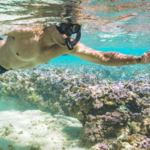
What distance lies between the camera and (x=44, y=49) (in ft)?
14.1

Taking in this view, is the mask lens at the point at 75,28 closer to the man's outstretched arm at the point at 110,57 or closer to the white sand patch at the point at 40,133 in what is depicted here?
the man's outstretched arm at the point at 110,57

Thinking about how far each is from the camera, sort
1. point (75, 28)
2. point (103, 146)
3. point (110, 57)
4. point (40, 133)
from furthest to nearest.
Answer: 1. point (40, 133)
2. point (103, 146)
3. point (110, 57)
4. point (75, 28)

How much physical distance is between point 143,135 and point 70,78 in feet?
18.6

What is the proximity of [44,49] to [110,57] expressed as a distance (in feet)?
6.24

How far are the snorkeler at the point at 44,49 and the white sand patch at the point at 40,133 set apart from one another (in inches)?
134

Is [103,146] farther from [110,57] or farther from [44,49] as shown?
[44,49]

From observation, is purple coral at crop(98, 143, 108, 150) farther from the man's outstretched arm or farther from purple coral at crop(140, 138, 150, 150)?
the man's outstretched arm

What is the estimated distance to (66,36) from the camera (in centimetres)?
343

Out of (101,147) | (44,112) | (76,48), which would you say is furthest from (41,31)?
(44,112)

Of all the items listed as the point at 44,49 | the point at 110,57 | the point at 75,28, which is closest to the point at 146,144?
the point at 110,57

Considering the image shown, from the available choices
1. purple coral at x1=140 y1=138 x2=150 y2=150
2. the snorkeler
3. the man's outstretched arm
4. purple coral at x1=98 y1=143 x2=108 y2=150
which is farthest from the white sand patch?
the man's outstretched arm

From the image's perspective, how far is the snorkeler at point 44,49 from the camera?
3660mm

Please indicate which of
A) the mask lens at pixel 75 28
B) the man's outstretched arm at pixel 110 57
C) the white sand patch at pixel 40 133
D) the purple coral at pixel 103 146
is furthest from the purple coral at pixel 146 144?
the mask lens at pixel 75 28

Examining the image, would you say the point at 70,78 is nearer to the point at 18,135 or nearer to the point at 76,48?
the point at 18,135
